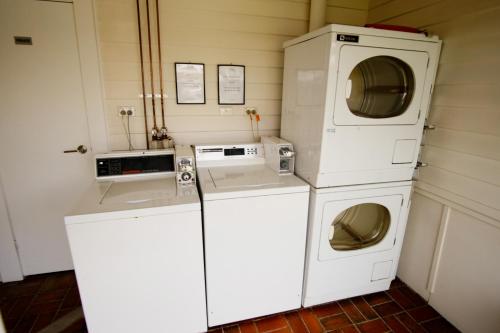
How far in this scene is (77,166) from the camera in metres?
2.22

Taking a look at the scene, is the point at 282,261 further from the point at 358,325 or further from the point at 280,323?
the point at 358,325

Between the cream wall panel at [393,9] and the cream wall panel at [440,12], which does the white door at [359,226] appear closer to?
the cream wall panel at [440,12]

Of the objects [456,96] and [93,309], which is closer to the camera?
[93,309]

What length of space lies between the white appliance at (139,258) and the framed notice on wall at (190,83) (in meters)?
0.86

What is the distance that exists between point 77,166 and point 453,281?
297 centimetres

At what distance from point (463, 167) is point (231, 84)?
5.94 feet

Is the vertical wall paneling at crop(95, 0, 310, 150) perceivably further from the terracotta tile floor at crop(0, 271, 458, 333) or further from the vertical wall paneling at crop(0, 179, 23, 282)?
the terracotta tile floor at crop(0, 271, 458, 333)

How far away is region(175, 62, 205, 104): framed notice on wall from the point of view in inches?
87.0

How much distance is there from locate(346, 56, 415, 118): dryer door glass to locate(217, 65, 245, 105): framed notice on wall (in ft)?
2.99

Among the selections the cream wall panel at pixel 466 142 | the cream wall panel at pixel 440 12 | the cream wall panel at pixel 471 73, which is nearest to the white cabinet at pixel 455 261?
the cream wall panel at pixel 466 142

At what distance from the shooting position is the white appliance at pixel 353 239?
187cm

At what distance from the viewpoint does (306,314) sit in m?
2.04

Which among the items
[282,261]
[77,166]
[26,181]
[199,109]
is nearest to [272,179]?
[282,261]

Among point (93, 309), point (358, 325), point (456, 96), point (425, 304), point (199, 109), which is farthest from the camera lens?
point (199, 109)
